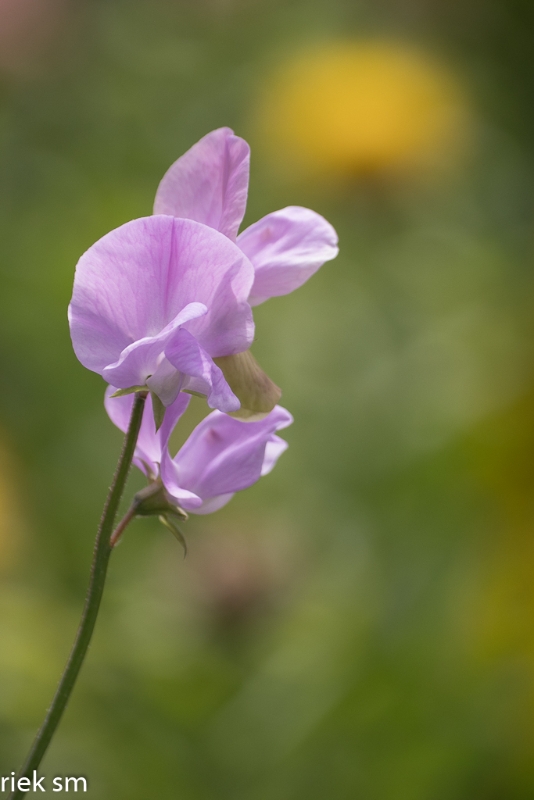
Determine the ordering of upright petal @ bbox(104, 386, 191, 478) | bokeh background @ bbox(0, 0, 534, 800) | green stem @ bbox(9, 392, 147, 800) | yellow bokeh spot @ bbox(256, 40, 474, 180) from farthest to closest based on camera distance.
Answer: yellow bokeh spot @ bbox(256, 40, 474, 180) < bokeh background @ bbox(0, 0, 534, 800) < upright petal @ bbox(104, 386, 191, 478) < green stem @ bbox(9, 392, 147, 800)

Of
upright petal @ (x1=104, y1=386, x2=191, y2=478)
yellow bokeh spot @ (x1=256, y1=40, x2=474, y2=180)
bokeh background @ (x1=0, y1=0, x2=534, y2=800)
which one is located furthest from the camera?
yellow bokeh spot @ (x1=256, y1=40, x2=474, y2=180)

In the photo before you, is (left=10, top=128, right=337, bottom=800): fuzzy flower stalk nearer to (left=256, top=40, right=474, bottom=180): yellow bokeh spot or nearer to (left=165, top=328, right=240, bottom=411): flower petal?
(left=165, top=328, right=240, bottom=411): flower petal

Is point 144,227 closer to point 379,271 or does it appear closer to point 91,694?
point 91,694

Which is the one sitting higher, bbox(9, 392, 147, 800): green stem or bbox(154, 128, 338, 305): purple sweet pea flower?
bbox(154, 128, 338, 305): purple sweet pea flower

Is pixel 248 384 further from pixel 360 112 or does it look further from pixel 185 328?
pixel 360 112

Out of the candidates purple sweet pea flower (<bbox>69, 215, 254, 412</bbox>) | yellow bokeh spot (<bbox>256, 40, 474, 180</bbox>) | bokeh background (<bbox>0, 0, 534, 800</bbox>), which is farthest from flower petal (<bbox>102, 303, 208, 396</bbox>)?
yellow bokeh spot (<bbox>256, 40, 474, 180</bbox>)

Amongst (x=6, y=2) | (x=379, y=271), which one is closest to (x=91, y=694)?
(x=379, y=271)

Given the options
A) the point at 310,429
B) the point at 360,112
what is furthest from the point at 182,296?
the point at 360,112
